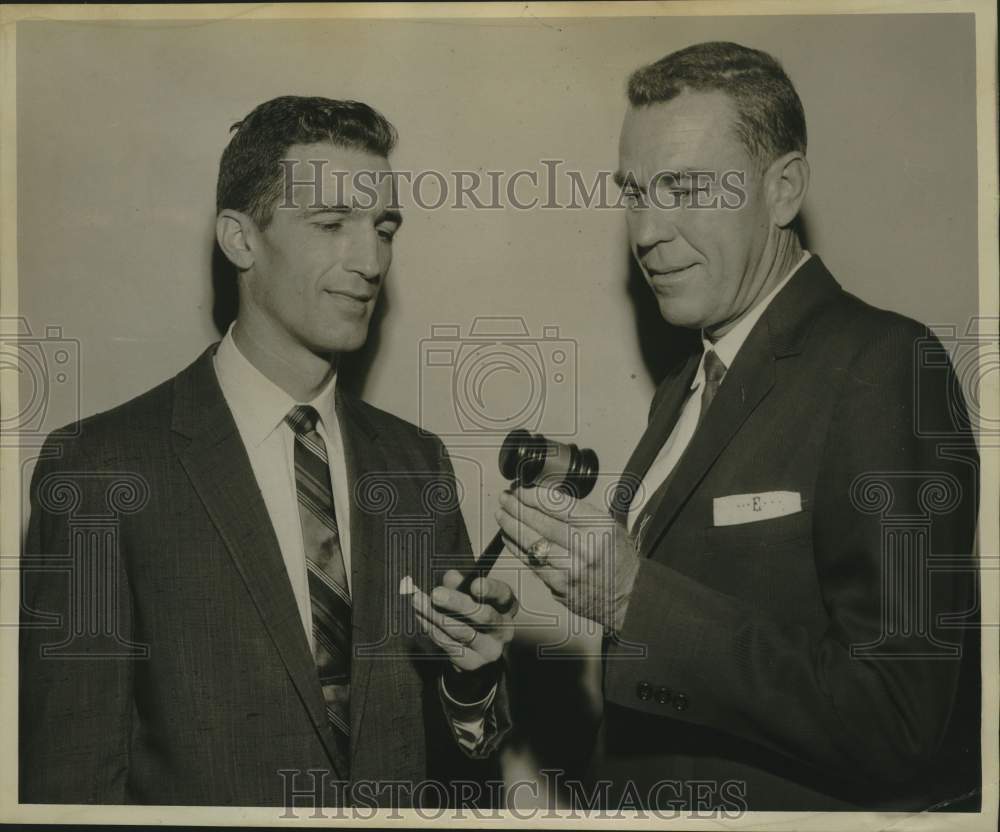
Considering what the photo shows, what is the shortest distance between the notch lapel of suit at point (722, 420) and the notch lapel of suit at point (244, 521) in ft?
2.36

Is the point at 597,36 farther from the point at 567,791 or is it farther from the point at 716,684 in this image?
the point at 567,791

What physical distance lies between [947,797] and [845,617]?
49cm

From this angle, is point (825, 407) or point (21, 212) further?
point (21, 212)

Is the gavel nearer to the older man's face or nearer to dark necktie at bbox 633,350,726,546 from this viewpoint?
dark necktie at bbox 633,350,726,546

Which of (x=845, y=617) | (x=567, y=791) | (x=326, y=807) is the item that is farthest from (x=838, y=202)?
→ (x=326, y=807)

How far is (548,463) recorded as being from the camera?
221cm

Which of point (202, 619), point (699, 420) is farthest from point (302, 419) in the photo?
point (699, 420)

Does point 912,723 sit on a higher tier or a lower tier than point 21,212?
lower

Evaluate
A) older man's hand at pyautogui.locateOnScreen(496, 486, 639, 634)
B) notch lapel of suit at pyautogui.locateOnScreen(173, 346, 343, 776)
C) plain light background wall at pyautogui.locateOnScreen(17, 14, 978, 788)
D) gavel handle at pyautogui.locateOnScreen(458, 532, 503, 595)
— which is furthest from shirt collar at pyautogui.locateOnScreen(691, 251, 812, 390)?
notch lapel of suit at pyautogui.locateOnScreen(173, 346, 343, 776)

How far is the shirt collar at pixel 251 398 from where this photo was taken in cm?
222

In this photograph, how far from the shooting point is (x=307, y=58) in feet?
7.56

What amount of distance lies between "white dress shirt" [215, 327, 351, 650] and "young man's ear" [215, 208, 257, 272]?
174mm

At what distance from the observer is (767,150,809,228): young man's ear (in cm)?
217

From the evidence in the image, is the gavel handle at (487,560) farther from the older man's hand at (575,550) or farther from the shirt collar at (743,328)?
the shirt collar at (743,328)
